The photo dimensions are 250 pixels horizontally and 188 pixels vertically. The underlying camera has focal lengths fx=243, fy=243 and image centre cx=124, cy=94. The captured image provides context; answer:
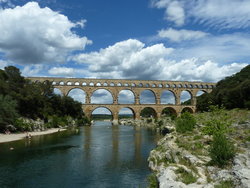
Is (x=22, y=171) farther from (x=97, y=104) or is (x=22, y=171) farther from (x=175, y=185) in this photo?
(x=97, y=104)

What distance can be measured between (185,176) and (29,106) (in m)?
38.8

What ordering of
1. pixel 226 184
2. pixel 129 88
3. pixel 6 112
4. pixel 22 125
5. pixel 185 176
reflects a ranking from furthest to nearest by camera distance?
pixel 129 88 < pixel 22 125 < pixel 6 112 < pixel 185 176 < pixel 226 184

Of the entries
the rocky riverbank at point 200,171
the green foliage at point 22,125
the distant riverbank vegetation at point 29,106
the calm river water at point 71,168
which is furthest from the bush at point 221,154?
the green foliage at point 22,125

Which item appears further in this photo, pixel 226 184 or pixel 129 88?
pixel 129 88

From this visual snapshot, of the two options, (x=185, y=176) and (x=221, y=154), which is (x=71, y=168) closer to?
(x=185, y=176)

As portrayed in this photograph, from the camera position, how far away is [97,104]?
67562 mm

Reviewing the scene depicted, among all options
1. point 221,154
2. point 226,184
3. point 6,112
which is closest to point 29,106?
point 6,112

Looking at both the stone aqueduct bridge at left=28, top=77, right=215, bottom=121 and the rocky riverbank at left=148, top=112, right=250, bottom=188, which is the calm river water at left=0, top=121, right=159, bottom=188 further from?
the stone aqueduct bridge at left=28, top=77, right=215, bottom=121

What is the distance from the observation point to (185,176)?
363 inches

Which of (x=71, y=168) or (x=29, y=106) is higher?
(x=29, y=106)

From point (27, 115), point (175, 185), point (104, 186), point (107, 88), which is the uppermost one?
point (107, 88)

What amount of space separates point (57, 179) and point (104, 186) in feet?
9.15

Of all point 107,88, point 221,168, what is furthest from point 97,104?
point 221,168

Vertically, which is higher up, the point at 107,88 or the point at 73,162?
the point at 107,88
